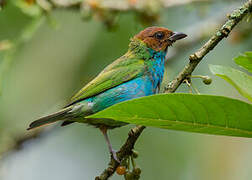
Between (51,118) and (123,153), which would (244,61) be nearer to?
(123,153)

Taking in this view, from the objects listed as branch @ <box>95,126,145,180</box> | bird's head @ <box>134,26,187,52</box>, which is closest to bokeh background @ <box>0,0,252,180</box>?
bird's head @ <box>134,26,187,52</box>

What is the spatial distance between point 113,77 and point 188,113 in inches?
87.4

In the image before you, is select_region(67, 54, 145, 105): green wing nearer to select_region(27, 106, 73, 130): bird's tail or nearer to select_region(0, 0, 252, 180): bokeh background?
select_region(27, 106, 73, 130): bird's tail

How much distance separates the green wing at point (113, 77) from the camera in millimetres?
4160

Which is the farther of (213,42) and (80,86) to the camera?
(80,86)

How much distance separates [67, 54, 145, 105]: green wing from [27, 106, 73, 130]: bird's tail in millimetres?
142

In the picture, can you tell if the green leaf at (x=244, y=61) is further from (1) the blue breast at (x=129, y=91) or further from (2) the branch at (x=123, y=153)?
(1) the blue breast at (x=129, y=91)

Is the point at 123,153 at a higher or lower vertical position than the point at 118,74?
lower

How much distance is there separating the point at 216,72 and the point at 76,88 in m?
5.02

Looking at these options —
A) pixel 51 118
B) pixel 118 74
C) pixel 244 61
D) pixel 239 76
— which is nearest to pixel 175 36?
pixel 118 74

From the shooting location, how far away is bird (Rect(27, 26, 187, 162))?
13.4 feet

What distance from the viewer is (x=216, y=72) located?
2.09 meters

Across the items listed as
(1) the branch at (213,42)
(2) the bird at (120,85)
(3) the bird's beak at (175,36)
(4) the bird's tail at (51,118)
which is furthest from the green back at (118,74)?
(1) the branch at (213,42)

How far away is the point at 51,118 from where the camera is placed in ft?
12.5
